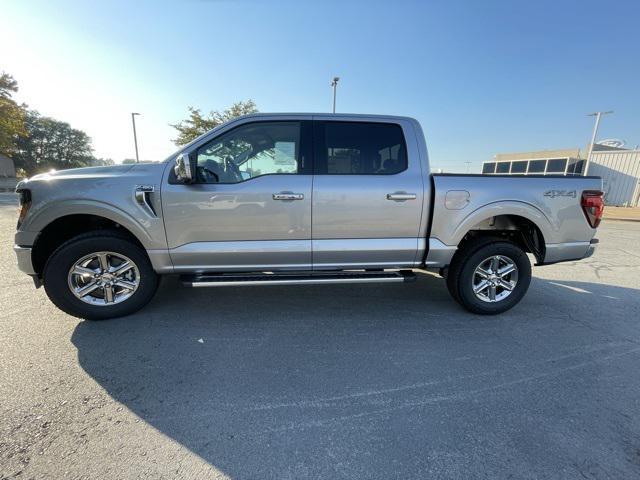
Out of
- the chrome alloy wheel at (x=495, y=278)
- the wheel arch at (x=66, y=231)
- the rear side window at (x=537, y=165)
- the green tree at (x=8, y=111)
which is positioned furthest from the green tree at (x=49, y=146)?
the rear side window at (x=537, y=165)

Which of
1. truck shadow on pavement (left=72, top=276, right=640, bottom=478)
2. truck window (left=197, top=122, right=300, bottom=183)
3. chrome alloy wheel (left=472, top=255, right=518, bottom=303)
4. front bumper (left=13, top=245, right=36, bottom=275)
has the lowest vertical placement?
truck shadow on pavement (left=72, top=276, right=640, bottom=478)

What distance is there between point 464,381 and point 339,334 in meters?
1.15

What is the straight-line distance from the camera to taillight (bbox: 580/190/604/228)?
340cm

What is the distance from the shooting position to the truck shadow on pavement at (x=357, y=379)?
1791mm

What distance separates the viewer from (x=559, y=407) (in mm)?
2189

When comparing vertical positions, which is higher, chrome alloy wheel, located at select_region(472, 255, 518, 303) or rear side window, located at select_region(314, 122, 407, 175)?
rear side window, located at select_region(314, 122, 407, 175)

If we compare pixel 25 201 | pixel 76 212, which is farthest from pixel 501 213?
pixel 25 201

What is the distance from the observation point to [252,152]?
3.27m

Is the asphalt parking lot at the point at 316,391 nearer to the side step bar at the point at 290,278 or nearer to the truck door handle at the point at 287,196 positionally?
the side step bar at the point at 290,278

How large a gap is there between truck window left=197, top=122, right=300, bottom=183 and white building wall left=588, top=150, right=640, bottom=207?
3349 centimetres

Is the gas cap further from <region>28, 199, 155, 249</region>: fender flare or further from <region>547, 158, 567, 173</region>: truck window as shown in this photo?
<region>547, 158, 567, 173</region>: truck window

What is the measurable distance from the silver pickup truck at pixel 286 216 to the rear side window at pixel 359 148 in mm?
12

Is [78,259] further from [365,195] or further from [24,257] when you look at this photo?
[365,195]

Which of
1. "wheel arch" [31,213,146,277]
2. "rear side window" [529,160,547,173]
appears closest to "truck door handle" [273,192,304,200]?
"wheel arch" [31,213,146,277]
